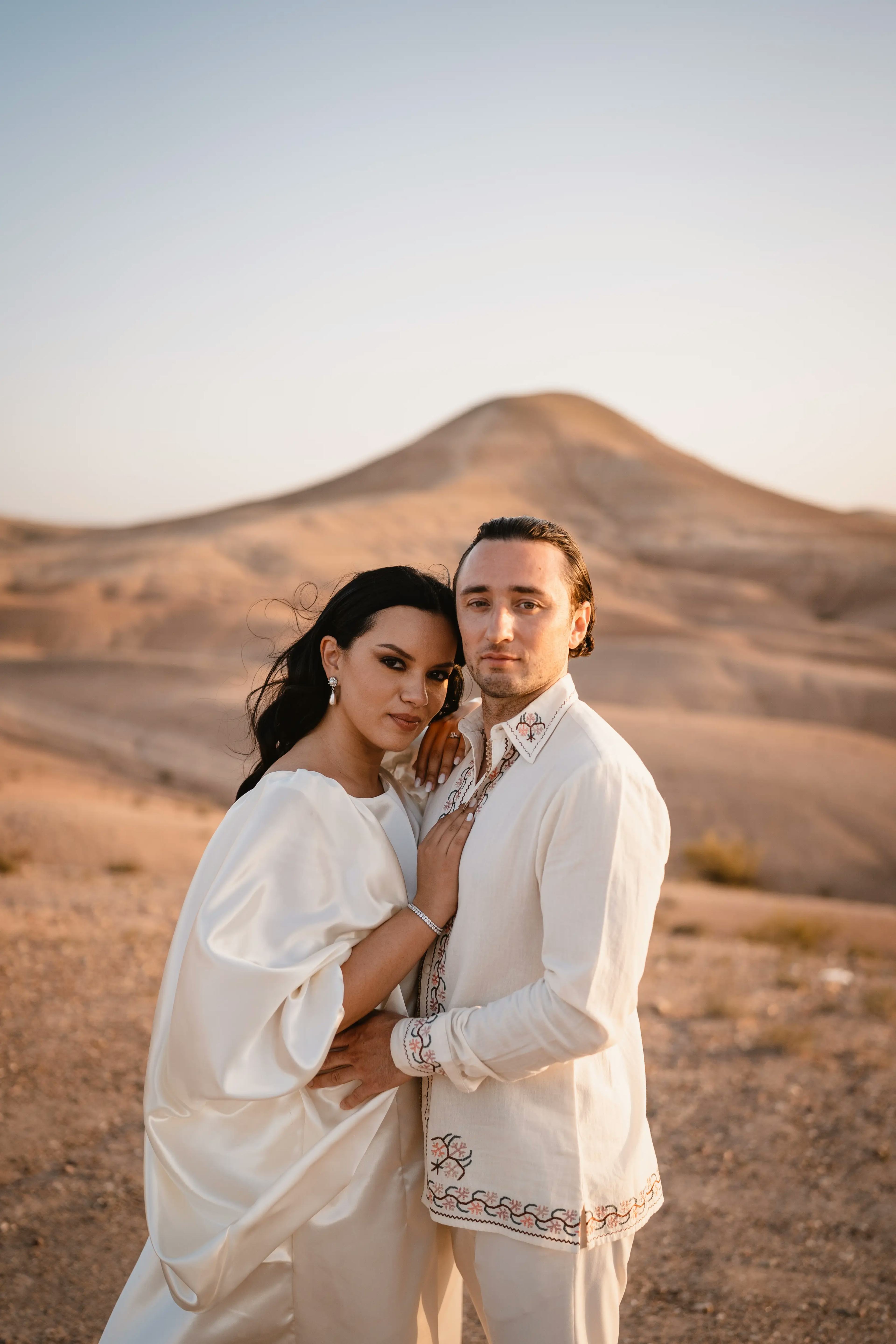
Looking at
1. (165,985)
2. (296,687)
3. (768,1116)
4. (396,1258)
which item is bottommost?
(768,1116)

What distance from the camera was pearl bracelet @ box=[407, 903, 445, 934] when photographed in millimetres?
2535

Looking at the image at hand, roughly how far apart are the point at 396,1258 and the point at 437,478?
84001mm

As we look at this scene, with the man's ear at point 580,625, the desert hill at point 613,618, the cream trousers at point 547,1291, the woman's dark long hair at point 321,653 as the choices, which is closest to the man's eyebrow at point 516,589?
the man's ear at point 580,625

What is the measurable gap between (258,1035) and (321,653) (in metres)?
1.18

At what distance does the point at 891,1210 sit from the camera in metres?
5.35

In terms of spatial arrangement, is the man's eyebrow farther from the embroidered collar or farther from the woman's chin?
the woman's chin

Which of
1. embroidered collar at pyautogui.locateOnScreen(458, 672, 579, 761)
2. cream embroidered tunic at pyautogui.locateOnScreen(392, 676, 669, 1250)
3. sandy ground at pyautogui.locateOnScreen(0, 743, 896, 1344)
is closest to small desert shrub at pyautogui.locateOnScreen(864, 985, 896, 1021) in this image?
sandy ground at pyautogui.locateOnScreen(0, 743, 896, 1344)

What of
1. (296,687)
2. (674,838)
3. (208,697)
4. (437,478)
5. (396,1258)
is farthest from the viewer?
(437,478)

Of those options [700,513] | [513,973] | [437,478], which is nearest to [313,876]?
[513,973]

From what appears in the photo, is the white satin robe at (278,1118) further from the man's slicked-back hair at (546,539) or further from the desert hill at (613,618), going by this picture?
the desert hill at (613,618)

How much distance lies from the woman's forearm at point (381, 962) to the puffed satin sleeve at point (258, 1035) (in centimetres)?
4

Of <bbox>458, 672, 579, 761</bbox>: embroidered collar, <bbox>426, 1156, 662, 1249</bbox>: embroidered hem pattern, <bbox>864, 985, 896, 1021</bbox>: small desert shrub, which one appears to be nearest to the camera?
<bbox>426, 1156, 662, 1249</bbox>: embroidered hem pattern

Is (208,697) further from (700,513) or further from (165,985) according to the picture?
(700,513)

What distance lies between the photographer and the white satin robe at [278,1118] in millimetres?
2457
